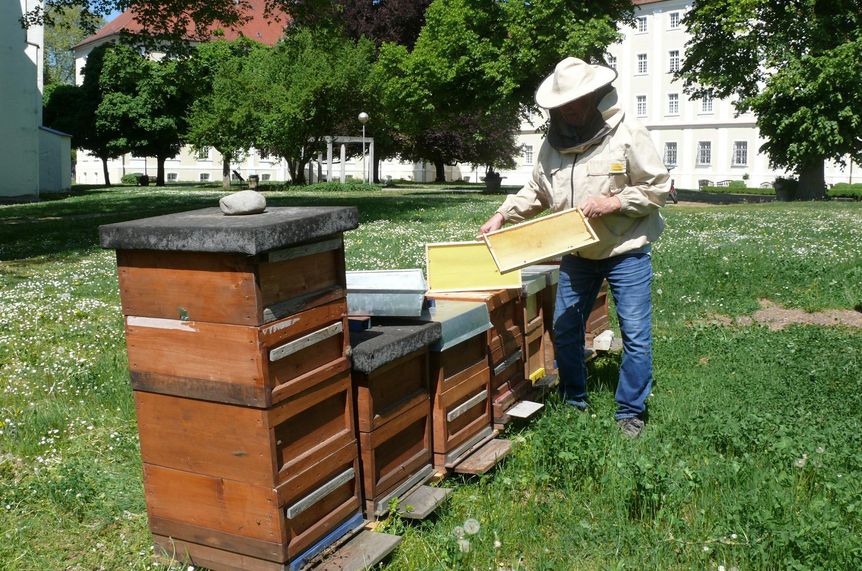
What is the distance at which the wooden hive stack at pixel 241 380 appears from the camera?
3.07 metres

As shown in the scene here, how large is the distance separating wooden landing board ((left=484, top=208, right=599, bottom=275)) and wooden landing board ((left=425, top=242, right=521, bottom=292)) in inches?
12.8

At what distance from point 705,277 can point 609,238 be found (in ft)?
19.4

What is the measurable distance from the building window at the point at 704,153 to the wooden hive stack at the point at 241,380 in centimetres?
6267

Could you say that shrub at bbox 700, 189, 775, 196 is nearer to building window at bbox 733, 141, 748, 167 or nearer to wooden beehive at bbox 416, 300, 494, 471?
building window at bbox 733, 141, 748, 167

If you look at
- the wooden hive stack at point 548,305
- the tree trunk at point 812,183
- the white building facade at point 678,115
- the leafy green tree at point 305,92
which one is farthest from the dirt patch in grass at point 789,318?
the white building facade at point 678,115

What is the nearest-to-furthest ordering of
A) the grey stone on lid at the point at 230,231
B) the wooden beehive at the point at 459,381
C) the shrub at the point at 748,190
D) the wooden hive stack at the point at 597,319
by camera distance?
the grey stone on lid at the point at 230,231
the wooden beehive at the point at 459,381
the wooden hive stack at the point at 597,319
the shrub at the point at 748,190

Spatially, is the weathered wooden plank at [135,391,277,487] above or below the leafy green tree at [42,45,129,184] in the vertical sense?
below

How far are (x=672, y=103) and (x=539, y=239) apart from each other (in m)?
63.3

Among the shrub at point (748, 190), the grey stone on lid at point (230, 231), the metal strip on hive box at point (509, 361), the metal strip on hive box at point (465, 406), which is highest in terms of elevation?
the shrub at point (748, 190)

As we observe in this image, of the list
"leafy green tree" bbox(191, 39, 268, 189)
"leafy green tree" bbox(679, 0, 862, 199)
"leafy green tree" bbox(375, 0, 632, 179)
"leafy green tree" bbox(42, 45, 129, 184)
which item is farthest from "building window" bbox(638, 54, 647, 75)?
"leafy green tree" bbox(42, 45, 129, 184)

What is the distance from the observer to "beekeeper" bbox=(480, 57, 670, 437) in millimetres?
4895

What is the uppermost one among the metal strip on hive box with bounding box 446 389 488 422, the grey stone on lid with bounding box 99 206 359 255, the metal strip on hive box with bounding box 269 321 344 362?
the grey stone on lid with bounding box 99 206 359 255

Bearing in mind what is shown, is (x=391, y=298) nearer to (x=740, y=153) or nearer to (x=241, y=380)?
(x=241, y=380)

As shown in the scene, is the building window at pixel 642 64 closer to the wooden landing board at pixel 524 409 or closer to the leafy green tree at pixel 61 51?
the leafy green tree at pixel 61 51
